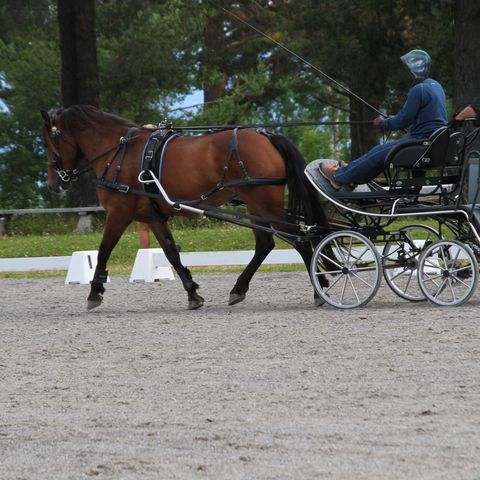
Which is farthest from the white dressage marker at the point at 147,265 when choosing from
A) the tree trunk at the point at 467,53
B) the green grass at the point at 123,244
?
the tree trunk at the point at 467,53

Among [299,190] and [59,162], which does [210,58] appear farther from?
[299,190]

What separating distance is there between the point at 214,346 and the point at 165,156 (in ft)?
10.7

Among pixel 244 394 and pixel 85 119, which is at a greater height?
pixel 85 119

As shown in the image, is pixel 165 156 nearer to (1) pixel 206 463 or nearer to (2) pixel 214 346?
(2) pixel 214 346

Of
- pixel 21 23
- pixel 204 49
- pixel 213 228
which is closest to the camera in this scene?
pixel 213 228

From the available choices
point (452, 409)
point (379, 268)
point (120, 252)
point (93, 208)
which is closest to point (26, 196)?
point (93, 208)

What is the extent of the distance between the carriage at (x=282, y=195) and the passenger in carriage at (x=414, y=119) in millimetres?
140

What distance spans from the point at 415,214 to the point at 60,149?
377cm

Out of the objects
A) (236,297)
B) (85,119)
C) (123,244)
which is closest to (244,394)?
(236,297)

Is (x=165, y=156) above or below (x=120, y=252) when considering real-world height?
above

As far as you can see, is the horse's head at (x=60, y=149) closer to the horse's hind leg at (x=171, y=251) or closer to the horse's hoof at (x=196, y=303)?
the horse's hind leg at (x=171, y=251)

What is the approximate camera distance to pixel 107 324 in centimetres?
1117

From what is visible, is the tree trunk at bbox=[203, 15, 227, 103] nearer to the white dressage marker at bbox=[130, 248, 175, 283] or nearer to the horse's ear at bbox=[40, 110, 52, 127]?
the white dressage marker at bbox=[130, 248, 175, 283]

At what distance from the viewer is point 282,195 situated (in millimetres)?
12031
